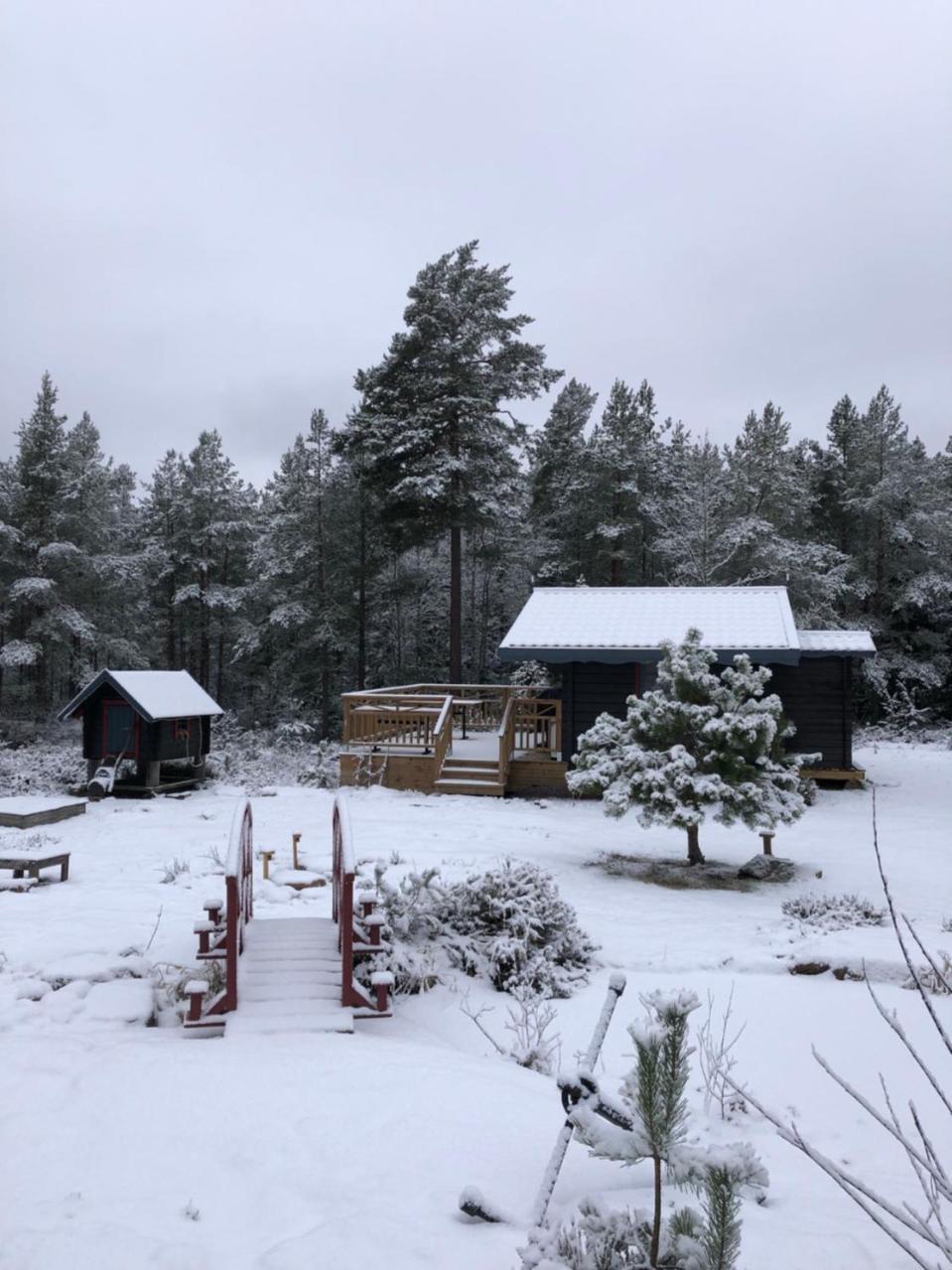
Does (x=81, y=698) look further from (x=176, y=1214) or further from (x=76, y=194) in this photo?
(x=176, y=1214)

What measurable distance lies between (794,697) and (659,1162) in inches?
601

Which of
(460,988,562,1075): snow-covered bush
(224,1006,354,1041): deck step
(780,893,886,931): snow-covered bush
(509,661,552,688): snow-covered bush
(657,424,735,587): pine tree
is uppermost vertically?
(657,424,735,587): pine tree

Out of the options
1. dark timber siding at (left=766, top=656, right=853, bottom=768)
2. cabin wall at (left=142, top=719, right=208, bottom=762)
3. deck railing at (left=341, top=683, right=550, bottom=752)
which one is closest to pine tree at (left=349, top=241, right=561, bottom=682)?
deck railing at (left=341, top=683, right=550, bottom=752)

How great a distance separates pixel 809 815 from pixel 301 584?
1925 centimetres

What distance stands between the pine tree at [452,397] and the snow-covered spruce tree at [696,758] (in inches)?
540

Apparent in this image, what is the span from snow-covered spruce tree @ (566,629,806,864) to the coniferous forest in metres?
13.8

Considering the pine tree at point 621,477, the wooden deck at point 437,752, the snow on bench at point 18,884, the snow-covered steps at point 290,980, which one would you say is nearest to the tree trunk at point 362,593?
the pine tree at point 621,477

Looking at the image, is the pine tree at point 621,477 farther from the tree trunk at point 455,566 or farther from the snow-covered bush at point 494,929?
the snow-covered bush at point 494,929

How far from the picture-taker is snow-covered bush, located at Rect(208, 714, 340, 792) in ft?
56.3

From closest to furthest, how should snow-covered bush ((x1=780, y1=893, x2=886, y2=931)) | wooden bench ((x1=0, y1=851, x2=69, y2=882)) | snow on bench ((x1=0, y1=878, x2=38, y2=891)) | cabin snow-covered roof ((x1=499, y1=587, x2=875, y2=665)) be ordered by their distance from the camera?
snow-covered bush ((x1=780, y1=893, x2=886, y2=931))
snow on bench ((x1=0, y1=878, x2=38, y2=891))
wooden bench ((x1=0, y1=851, x2=69, y2=882))
cabin snow-covered roof ((x1=499, y1=587, x2=875, y2=665))

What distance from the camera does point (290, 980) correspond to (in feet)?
20.2

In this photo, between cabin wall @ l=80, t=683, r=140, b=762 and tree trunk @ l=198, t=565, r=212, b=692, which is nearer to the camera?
cabin wall @ l=80, t=683, r=140, b=762

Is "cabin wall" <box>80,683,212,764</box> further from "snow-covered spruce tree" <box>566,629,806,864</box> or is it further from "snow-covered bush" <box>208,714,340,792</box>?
"snow-covered spruce tree" <box>566,629,806,864</box>

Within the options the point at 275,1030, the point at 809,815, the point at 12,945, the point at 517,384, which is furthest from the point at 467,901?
the point at 517,384
